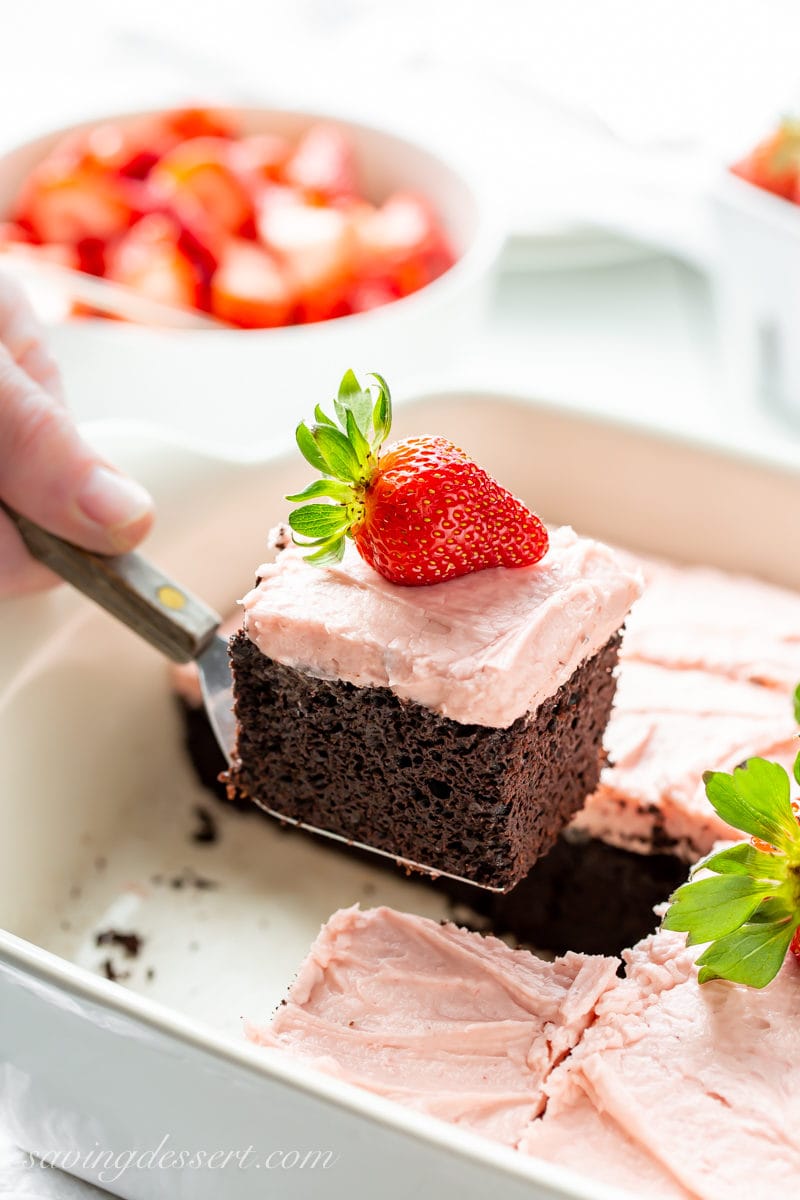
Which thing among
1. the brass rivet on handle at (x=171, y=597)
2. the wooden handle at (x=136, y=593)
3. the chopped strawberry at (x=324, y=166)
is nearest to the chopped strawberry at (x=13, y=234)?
the chopped strawberry at (x=324, y=166)

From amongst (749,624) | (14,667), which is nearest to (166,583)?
(14,667)

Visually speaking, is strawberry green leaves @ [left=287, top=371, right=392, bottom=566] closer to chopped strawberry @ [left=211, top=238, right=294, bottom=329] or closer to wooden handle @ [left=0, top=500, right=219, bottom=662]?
wooden handle @ [left=0, top=500, right=219, bottom=662]

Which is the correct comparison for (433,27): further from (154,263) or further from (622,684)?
(622,684)

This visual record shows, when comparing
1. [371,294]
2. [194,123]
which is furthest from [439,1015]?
[194,123]

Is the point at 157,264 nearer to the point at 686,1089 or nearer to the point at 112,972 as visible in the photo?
the point at 112,972

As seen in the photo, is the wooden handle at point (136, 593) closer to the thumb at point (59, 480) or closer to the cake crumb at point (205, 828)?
the thumb at point (59, 480)

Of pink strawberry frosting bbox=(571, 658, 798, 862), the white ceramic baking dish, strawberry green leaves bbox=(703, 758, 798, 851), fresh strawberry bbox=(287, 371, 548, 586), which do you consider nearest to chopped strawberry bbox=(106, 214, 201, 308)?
the white ceramic baking dish
